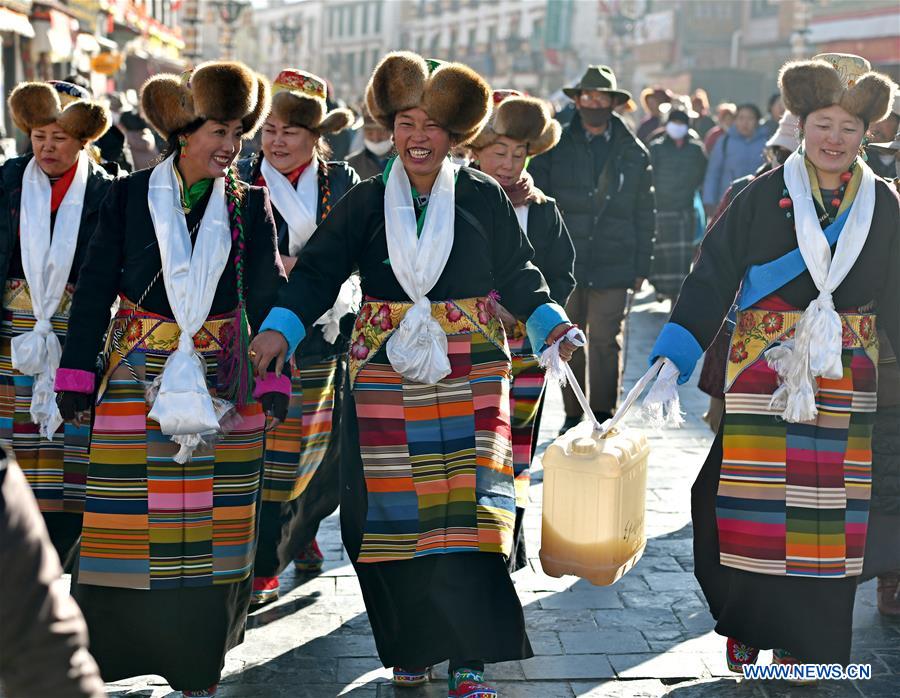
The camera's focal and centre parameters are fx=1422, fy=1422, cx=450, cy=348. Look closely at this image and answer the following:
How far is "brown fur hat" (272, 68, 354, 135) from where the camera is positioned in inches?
217

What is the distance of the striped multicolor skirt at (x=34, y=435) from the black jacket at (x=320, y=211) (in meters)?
0.83

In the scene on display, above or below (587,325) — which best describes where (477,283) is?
above

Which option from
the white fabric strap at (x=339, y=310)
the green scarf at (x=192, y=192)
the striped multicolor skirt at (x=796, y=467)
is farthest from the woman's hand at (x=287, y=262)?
the striped multicolor skirt at (x=796, y=467)

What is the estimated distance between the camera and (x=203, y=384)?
4129 mm

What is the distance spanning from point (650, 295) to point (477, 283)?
36.2 ft

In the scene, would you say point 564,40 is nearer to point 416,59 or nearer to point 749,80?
point 749,80

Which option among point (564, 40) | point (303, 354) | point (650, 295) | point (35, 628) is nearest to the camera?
point (35, 628)

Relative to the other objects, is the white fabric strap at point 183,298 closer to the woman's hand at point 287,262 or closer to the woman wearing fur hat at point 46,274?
the woman wearing fur hat at point 46,274

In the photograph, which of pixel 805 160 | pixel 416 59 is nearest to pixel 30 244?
pixel 416 59

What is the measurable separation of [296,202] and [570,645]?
1.95 meters

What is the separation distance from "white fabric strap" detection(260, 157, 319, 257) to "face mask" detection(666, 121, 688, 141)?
8033mm

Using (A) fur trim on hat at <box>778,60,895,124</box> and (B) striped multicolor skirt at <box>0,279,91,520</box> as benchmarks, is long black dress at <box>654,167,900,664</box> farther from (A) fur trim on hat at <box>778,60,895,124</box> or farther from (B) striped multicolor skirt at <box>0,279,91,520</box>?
(B) striped multicolor skirt at <box>0,279,91,520</box>

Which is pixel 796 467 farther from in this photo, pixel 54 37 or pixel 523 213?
pixel 54 37

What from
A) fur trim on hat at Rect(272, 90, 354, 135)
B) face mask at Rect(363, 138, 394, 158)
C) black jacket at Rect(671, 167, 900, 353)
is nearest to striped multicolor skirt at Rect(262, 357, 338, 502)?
fur trim on hat at Rect(272, 90, 354, 135)
